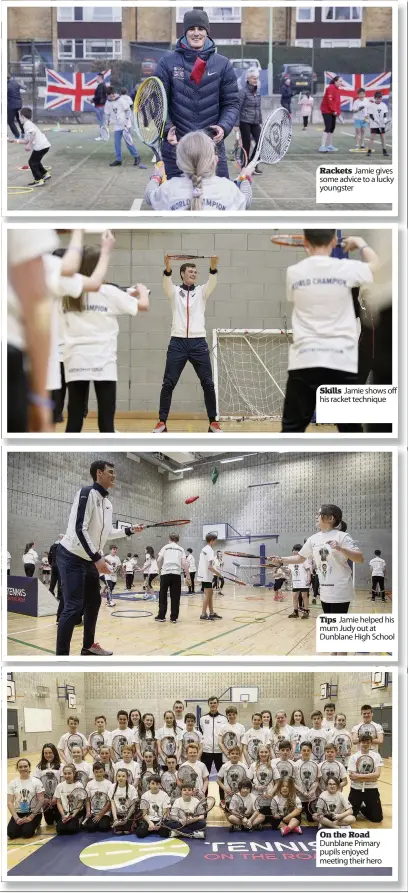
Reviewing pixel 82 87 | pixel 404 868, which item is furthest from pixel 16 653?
pixel 82 87

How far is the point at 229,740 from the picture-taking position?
521 cm

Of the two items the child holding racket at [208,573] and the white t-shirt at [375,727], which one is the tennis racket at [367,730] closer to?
the white t-shirt at [375,727]

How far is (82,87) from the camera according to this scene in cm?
429

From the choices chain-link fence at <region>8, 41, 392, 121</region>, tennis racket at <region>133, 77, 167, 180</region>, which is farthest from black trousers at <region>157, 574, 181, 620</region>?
chain-link fence at <region>8, 41, 392, 121</region>

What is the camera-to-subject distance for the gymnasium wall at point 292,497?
4129 mm

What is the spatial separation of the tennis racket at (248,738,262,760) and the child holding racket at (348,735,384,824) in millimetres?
643

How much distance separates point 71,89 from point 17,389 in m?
1.67

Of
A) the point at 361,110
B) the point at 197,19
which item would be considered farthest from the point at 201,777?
the point at 197,19

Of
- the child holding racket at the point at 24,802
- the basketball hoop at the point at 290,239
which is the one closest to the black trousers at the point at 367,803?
the child holding racket at the point at 24,802

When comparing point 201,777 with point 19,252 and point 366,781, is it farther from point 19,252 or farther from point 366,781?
point 19,252

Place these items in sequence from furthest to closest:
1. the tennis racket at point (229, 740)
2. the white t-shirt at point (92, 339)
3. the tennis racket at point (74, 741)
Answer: the tennis racket at point (229, 740), the tennis racket at point (74, 741), the white t-shirt at point (92, 339)

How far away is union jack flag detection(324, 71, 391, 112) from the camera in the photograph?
13.6 feet

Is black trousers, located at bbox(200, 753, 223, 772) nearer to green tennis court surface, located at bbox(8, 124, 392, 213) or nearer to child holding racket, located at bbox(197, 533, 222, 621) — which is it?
child holding racket, located at bbox(197, 533, 222, 621)

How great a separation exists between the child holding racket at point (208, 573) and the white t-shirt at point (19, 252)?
57.0 inches
